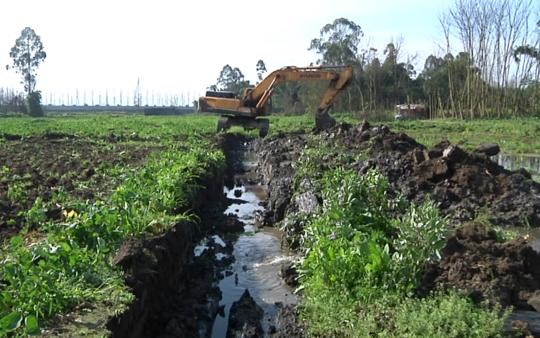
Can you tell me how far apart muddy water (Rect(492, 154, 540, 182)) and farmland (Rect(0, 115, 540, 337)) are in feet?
16.1

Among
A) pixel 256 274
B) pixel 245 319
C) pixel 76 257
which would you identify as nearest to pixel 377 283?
pixel 245 319

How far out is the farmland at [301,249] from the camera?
451 centimetres

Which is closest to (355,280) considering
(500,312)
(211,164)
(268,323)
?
(268,323)

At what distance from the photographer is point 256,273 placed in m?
8.06

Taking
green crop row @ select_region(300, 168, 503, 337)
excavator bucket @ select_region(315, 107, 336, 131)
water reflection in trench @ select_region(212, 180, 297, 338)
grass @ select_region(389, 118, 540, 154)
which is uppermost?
excavator bucket @ select_region(315, 107, 336, 131)

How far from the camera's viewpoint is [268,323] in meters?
6.11

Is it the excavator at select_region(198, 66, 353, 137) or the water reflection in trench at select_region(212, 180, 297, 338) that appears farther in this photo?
the excavator at select_region(198, 66, 353, 137)

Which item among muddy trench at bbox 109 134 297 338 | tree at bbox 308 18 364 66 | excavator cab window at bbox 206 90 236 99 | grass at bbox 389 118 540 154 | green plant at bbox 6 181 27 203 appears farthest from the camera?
tree at bbox 308 18 364 66

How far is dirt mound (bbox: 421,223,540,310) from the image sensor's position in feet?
16.3

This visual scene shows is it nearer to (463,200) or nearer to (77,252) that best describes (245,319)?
(77,252)

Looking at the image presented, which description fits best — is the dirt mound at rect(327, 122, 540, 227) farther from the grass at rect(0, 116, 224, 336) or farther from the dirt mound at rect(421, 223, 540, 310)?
the grass at rect(0, 116, 224, 336)

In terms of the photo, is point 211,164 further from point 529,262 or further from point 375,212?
point 529,262

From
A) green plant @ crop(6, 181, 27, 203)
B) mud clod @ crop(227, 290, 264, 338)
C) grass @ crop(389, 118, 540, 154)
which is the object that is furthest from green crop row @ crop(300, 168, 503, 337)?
grass @ crop(389, 118, 540, 154)

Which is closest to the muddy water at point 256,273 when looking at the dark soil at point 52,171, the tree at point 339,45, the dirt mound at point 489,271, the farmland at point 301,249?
the farmland at point 301,249
